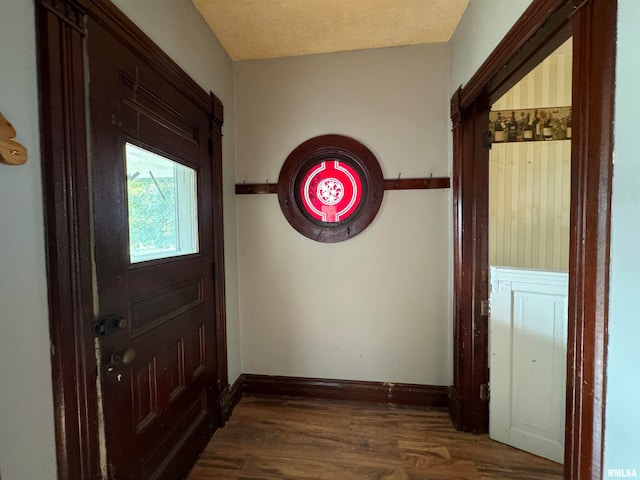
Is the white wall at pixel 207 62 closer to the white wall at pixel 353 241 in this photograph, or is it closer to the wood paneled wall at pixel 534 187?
the white wall at pixel 353 241

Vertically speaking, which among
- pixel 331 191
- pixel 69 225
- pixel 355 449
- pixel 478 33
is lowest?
pixel 355 449

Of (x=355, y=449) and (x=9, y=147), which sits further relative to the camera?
(x=355, y=449)

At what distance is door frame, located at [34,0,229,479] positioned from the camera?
799mm

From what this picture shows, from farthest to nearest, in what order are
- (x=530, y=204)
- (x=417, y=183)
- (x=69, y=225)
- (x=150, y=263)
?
(x=530, y=204) → (x=417, y=183) → (x=150, y=263) → (x=69, y=225)

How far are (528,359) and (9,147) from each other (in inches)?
94.3

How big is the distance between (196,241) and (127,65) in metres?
0.88

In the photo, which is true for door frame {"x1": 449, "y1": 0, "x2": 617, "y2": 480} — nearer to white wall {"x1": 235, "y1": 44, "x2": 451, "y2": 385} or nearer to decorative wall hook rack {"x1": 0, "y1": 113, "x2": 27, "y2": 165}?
white wall {"x1": 235, "y1": 44, "x2": 451, "y2": 385}

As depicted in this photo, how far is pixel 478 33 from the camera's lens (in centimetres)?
142

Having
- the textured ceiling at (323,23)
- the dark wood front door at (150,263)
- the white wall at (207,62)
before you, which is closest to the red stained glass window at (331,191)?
the white wall at (207,62)

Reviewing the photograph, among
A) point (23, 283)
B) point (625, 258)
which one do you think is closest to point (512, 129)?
point (625, 258)

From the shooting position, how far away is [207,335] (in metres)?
1.67

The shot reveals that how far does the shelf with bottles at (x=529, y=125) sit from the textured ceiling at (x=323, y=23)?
715 mm

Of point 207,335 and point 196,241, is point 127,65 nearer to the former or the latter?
point 196,241

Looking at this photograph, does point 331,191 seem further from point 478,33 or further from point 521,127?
point 521,127
